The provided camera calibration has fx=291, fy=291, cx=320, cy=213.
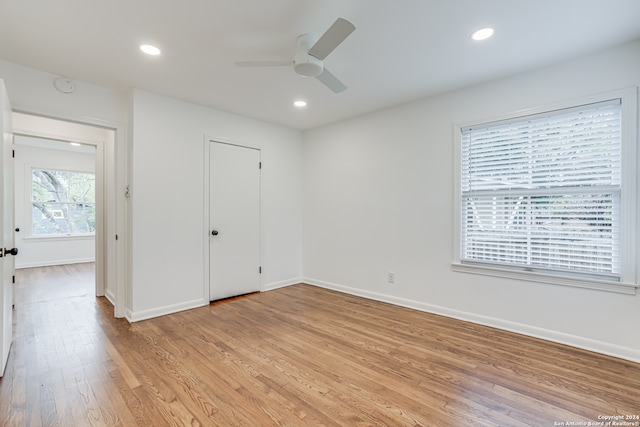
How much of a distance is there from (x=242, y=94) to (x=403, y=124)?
2016 mm

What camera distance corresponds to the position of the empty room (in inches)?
77.1

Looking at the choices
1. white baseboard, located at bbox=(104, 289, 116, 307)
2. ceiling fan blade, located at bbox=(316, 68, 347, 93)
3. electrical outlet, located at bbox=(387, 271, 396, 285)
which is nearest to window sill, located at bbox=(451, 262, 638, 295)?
electrical outlet, located at bbox=(387, 271, 396, 285)

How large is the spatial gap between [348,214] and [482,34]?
8.76 ft

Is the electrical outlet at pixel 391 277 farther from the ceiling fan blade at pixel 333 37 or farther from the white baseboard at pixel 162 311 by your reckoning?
the ceiling fan blade at pixel 333 37

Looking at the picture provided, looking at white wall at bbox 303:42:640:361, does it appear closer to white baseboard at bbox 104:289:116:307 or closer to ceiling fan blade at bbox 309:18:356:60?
ceiling fan blade at bbox 309:18:356:60

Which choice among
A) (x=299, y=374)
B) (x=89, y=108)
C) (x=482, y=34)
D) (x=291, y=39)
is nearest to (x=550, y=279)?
(x=482, y=34)

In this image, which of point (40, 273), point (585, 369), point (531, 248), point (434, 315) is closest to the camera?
point (585, 369)

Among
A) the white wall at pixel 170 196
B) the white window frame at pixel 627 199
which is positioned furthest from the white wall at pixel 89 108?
the white window frame at pixel 627 199

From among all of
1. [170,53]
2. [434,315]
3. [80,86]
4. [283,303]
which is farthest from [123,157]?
[434,315]

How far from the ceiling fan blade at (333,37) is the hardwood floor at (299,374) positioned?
236 centimetres

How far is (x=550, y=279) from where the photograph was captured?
271 cm

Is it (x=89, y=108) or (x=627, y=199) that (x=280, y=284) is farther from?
(x=627, y=199)

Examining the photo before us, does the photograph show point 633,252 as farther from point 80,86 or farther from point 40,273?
point 40,273

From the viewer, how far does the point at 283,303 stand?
388 centimetres
